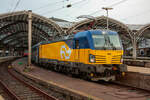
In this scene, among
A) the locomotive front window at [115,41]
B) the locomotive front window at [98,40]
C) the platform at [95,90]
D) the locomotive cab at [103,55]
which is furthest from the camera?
the locomotive front window at [115,41]

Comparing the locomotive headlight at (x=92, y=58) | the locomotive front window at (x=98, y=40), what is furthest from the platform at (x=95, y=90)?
the locomotive front window at (x=98, y=40)

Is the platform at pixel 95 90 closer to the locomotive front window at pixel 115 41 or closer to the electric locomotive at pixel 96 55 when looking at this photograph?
the electric locomotive at pixel 96 55

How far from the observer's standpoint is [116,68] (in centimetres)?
1143

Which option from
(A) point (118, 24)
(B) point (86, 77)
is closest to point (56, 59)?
(B) point (86, 77)

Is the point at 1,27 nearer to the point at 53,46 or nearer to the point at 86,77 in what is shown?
the point at 53,46

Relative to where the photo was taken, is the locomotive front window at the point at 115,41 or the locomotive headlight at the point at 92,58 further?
the locomotive front window at the point at 115,41

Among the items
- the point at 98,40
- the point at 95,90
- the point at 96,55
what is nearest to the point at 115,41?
the point at 98,40

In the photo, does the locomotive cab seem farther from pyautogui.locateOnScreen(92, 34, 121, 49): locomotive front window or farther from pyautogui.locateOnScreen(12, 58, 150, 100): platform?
pyautogui.locateOnScreen(12, 58, 150, 100): platform

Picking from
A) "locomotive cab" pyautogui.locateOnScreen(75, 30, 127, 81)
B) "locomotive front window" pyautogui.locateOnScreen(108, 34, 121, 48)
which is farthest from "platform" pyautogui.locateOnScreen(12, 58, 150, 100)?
"locomotive front window" pyautogui.locateOnScreen(108, 34, 121, 48)

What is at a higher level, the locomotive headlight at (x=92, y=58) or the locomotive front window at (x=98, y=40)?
the locomotive front window at (x=98, y=40)

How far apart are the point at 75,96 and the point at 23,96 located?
3.29 m

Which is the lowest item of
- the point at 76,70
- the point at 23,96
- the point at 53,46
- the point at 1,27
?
the point at 23,96

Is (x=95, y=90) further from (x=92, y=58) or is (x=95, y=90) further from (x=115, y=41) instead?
(x=115, y=41)

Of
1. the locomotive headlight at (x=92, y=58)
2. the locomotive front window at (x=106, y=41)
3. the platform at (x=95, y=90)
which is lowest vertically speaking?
the platform at (x=95, y=90)
